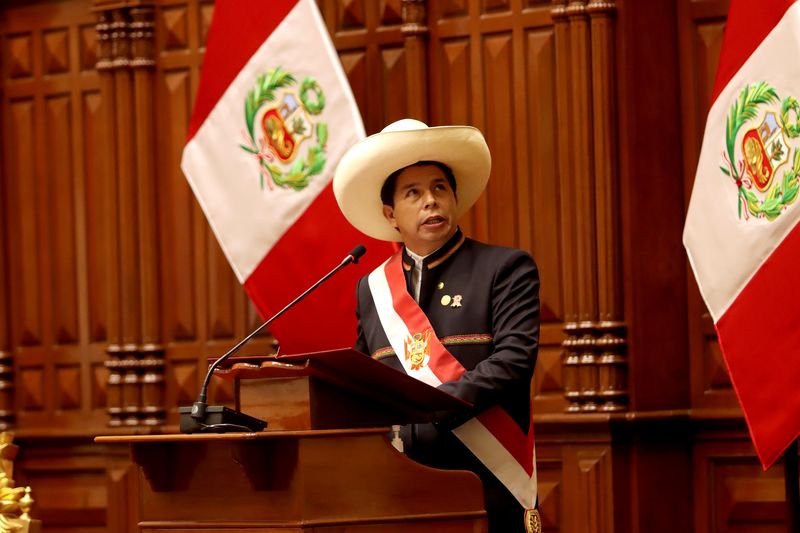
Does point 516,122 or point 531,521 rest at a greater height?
point 516,122

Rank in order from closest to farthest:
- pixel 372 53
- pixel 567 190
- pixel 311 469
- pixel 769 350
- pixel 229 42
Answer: pixel 311 469
pixel 769 350
pixel 567 190
pixel 229 42
pixel 372 53

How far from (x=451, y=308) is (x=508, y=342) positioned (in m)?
0.20

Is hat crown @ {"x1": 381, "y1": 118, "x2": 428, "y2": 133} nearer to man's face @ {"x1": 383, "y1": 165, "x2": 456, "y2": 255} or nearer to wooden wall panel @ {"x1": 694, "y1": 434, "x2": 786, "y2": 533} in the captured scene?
man's face @ {"x1": 383, "y1": 165, "x2": 456, "y2": 255}

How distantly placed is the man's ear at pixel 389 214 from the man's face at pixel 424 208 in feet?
0.23

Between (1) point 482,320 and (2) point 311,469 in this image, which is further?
(1) point 482,320

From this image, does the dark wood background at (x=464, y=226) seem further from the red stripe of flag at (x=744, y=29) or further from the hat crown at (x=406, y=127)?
the hat crown at (x=406, y=127)

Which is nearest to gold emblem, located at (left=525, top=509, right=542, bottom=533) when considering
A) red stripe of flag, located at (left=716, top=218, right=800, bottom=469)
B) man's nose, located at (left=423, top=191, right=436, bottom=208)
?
man's nose, located at (left=423, top=191, right=436, bottom=208)

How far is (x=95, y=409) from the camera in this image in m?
5.98

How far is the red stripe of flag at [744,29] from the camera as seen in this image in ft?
13.2

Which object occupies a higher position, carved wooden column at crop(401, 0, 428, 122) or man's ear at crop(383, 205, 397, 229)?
carved wooden column at crop(401, 0, 428, 122)

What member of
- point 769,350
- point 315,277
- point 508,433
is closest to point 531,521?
point 508,433

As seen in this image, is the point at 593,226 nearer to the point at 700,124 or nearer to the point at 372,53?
the point at 700,124

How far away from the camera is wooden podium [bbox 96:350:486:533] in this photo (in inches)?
104

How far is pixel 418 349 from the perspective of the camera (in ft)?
10.1
